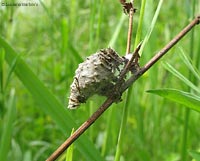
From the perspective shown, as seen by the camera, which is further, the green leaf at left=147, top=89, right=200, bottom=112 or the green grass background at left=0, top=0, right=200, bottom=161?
the green grass background at left=0, top=0, right=200, bottom=161

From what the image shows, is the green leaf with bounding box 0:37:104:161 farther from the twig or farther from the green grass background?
the twig

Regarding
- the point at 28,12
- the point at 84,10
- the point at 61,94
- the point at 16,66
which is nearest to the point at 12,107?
the point at 16,66

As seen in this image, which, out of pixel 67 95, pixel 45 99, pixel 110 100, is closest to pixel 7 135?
pixel 45 99

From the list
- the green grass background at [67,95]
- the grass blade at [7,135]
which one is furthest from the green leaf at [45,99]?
the grass blade at [7,135]

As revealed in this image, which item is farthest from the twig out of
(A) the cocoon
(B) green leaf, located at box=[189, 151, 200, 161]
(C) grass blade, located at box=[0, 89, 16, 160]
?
(C) grass blade, located at box=[0, 89, 16, 160]

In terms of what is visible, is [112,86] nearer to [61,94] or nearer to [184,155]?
[184,155]

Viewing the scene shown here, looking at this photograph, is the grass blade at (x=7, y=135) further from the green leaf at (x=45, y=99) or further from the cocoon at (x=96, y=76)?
the cocoon at (x=96, y=76)
